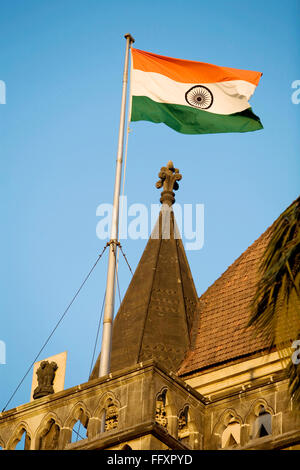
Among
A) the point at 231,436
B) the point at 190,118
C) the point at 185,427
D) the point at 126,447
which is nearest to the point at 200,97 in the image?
the point at 190,118

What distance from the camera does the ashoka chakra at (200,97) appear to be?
1991 cm

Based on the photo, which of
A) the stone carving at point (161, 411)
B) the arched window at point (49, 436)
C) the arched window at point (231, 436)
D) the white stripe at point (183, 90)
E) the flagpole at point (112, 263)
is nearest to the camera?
the stone carving at point (161, 411)

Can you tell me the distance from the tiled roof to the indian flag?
2.69m

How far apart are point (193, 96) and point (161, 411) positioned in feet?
26.5

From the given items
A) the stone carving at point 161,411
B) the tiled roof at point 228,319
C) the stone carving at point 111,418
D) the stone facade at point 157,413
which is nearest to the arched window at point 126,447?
the stone facade at point 157,413

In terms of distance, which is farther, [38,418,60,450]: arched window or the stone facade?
[38,418,60,450]: arched window

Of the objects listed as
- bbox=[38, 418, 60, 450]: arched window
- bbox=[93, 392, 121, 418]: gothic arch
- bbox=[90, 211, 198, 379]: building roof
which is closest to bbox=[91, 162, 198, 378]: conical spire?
bbox=[90, 211, 198, 379]: building roof

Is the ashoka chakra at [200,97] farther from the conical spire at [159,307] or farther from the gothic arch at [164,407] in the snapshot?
the gothic arch at [164,407]

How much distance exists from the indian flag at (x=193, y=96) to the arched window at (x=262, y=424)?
6446 millimetres

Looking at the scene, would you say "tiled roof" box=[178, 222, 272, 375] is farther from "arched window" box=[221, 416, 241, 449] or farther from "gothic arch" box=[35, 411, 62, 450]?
"gothic arch" box=[35, 411, 62, 450]

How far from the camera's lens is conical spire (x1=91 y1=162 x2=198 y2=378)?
20.3 meters

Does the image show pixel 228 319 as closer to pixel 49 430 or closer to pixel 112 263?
pixel 112 263
